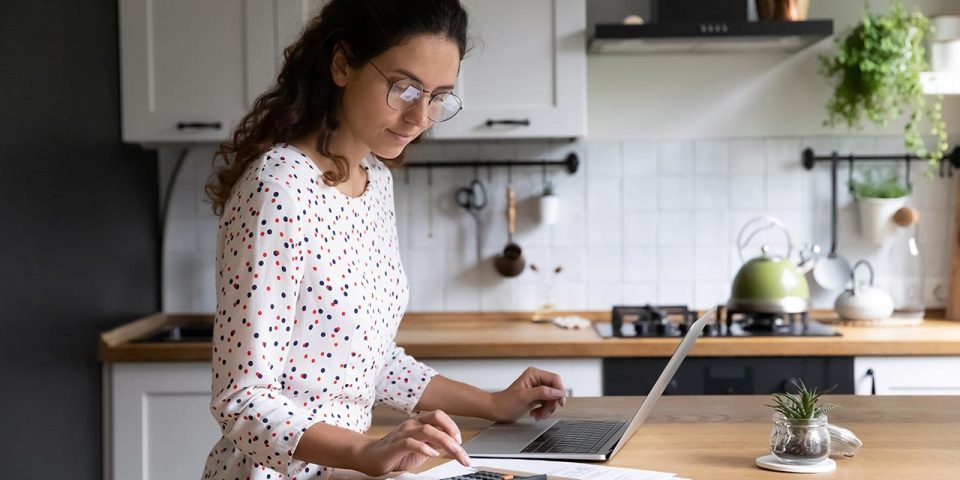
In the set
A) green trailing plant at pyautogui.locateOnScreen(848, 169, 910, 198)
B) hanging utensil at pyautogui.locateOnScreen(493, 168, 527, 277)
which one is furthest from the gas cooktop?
green trailing plant at pyautogui.locateOnScreen(848, 169, 910, 198)

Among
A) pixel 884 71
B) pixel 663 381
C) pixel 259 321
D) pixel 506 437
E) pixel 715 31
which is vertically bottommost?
pixel 506 437

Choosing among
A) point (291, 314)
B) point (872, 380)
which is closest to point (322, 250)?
point (291, 314)

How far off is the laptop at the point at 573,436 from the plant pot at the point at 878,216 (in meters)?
2.02

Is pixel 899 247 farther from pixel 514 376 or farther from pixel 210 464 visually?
pixel 210 464

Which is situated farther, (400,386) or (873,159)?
(873,159)

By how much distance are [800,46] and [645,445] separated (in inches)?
85.3

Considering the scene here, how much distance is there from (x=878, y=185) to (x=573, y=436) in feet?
7.37

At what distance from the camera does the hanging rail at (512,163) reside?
3.66 m

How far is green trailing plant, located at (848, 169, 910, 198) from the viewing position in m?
3.56

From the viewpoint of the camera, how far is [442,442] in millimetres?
1342

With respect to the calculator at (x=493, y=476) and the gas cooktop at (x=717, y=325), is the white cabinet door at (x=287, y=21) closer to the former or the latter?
the gas cooktop at (x=717, y=325)

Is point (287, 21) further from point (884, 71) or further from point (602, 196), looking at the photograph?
point (884, 71)

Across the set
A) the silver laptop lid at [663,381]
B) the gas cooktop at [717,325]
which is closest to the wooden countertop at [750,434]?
the silver laptop lid at [663,381]

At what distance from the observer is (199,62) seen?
3330mm
